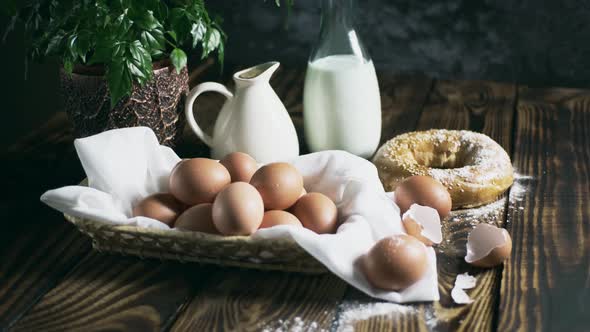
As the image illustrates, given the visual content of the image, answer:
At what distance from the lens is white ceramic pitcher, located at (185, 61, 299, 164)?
1.37 meters

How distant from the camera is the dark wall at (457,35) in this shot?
2.05 meters

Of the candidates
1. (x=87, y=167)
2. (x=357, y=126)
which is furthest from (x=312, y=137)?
(x=87, y=167)

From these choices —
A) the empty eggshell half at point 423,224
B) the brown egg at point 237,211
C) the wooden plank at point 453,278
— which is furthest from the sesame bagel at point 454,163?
the brown egg at point 237,211

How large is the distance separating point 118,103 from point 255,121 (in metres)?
0.23

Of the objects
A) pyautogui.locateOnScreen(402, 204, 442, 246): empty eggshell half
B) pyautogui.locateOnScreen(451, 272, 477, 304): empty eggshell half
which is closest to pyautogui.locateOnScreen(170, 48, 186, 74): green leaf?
pyautogui.locateOnScreen(402, 204, 442, 246): empty eggshell half

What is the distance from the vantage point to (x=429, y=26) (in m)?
2.13

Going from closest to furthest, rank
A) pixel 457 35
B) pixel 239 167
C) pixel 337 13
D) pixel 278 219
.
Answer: pixel 278 219 → pixel 239 167 → pixel 337 13 → pixel 457 35

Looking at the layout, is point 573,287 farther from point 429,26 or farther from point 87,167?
point 429,26

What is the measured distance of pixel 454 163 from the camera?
1452mm

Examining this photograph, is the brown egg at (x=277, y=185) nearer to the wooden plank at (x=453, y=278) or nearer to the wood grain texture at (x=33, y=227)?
the wooden plank at (x=453, y=278)

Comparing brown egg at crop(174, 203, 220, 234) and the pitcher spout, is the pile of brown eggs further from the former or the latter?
the pitcher spout

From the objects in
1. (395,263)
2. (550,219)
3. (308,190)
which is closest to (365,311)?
(395,263)

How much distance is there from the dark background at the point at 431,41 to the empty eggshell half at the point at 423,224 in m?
1.07

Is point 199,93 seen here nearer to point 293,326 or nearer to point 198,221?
point 198,221
